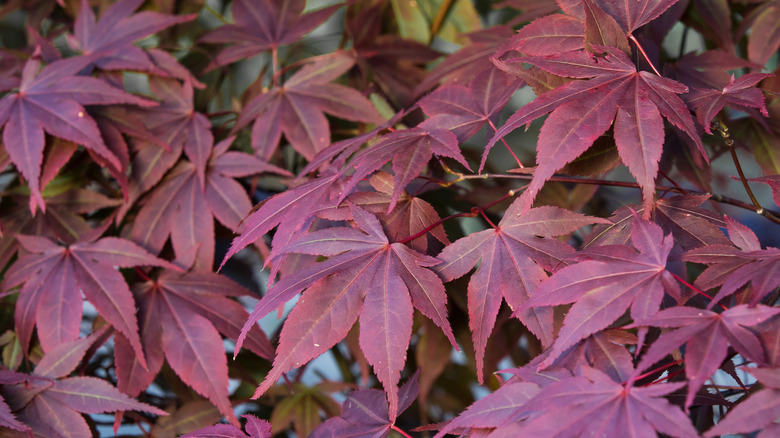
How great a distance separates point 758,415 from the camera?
368 mm

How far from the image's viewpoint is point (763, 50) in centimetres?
85

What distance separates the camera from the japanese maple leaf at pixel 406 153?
53 cm

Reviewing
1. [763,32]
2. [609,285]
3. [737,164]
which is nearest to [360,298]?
[609,285]

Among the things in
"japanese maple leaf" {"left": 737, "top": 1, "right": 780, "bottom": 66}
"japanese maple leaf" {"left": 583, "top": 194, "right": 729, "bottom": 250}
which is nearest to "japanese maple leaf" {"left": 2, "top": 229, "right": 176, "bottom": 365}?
"japanese maple leaf" {"left": 583, "top": 194, "right": 729, "bottom": 250}

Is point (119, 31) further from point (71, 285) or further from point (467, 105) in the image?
point (467, 105)

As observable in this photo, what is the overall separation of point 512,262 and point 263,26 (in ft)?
1.99

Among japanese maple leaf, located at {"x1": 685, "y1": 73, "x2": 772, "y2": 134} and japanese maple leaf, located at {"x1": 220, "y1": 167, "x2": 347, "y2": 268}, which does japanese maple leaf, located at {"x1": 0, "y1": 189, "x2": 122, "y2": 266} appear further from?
japanese maple leaf, located at {"x1": 685, "y1": 73, "x2": 772, "y2": 134}

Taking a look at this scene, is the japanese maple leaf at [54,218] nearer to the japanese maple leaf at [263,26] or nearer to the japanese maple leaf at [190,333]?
the japanese maple leaf at [190,333]

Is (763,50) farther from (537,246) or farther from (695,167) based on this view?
(537,246)

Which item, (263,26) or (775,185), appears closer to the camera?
(775,185)

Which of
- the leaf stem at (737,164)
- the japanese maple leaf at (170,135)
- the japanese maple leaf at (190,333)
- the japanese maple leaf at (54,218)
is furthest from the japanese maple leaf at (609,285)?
the japanese maple leaf at (54,218)

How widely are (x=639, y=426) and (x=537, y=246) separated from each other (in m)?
0.18

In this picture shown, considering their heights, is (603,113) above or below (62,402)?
above

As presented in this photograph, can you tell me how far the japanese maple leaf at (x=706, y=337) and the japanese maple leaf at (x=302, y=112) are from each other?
19.6 inches
